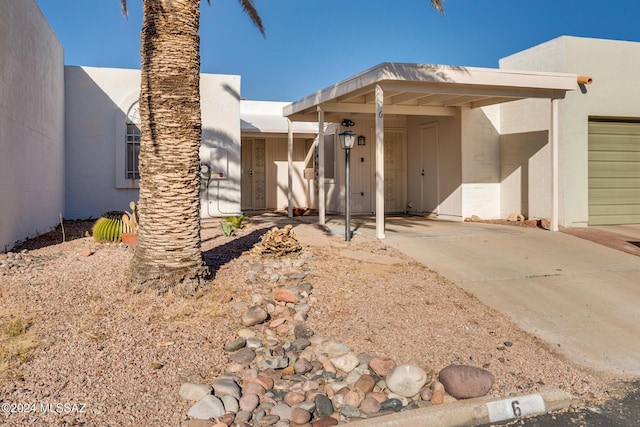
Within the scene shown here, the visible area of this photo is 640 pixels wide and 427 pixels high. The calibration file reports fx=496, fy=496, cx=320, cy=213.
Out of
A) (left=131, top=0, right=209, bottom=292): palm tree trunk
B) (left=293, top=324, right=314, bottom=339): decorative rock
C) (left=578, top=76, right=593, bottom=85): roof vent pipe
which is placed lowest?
(left=293, top=324, right=314, bottom=339): decorative rock

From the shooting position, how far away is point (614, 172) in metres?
11.3

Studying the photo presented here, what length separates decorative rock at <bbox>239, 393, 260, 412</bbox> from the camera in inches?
143

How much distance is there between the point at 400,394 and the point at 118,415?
6.83 ft

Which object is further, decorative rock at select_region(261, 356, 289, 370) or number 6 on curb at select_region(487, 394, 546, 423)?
decorative rock at select_region(261, 356, 289, 370)

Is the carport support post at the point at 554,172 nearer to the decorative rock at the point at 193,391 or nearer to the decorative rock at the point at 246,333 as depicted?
the decorative rock at the point at 246,333

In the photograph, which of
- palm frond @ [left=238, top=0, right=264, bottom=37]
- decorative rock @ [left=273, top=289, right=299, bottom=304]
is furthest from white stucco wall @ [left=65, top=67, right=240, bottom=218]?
decorative rock @ [left=273, top=289, right=299, bottom=304]

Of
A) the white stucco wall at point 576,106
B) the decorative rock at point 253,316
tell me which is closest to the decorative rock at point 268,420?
the decorative rock at point 253,316

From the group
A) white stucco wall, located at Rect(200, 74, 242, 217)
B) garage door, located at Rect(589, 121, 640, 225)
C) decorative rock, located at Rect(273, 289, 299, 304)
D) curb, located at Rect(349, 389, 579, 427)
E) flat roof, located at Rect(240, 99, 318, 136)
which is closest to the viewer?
curb, located at Rect(349, 389, 579, 427)

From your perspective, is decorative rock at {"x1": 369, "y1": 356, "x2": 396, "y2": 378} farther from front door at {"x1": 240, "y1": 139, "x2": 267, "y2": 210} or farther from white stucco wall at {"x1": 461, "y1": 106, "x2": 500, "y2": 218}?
front door at {"x1": 240, "y1": 139, "x2": 267, "y2": 210}

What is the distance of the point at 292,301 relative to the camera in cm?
552

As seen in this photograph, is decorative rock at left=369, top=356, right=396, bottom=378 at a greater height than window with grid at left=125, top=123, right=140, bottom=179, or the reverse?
window with grid at left=125, top=123, right=140, bottom=179

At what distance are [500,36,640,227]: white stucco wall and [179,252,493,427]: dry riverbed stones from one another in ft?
26.6

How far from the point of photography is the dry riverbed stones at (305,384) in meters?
3.57

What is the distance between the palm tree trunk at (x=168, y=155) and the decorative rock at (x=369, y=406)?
8.44ft
